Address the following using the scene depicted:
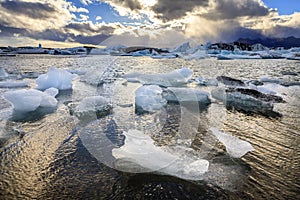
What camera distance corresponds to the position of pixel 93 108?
19.2ft

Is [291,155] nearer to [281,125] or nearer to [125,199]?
[281,125]

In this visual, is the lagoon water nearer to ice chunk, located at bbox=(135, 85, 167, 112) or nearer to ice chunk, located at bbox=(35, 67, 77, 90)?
ice chunk, located at bbox=(135, 85, 167, 112)

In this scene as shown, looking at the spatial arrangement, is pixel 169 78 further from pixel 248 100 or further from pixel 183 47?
pixel 183 47

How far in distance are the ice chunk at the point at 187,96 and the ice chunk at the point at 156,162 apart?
3.97 m

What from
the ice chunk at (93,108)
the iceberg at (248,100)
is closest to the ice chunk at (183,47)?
the iceberg at (248,100)

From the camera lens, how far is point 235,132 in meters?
4.58

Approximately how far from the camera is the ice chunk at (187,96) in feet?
23.5

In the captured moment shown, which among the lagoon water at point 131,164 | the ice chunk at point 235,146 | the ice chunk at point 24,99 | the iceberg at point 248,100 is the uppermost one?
the ice chunk at point 24,99

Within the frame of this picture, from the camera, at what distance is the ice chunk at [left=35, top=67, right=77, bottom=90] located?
912 cm

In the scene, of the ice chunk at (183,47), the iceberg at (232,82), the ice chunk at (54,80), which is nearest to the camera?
the ice chunk at (54,80)

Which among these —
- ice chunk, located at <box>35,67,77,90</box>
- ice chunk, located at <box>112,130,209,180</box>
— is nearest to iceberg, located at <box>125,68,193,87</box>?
ice chunk, located at <box>35,67,77,90</box>

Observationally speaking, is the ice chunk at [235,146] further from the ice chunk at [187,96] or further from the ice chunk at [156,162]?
the ice chunk at [187,96]

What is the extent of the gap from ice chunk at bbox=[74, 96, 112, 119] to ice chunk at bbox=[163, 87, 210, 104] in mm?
2192

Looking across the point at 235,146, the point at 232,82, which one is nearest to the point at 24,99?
the point at 235,146
